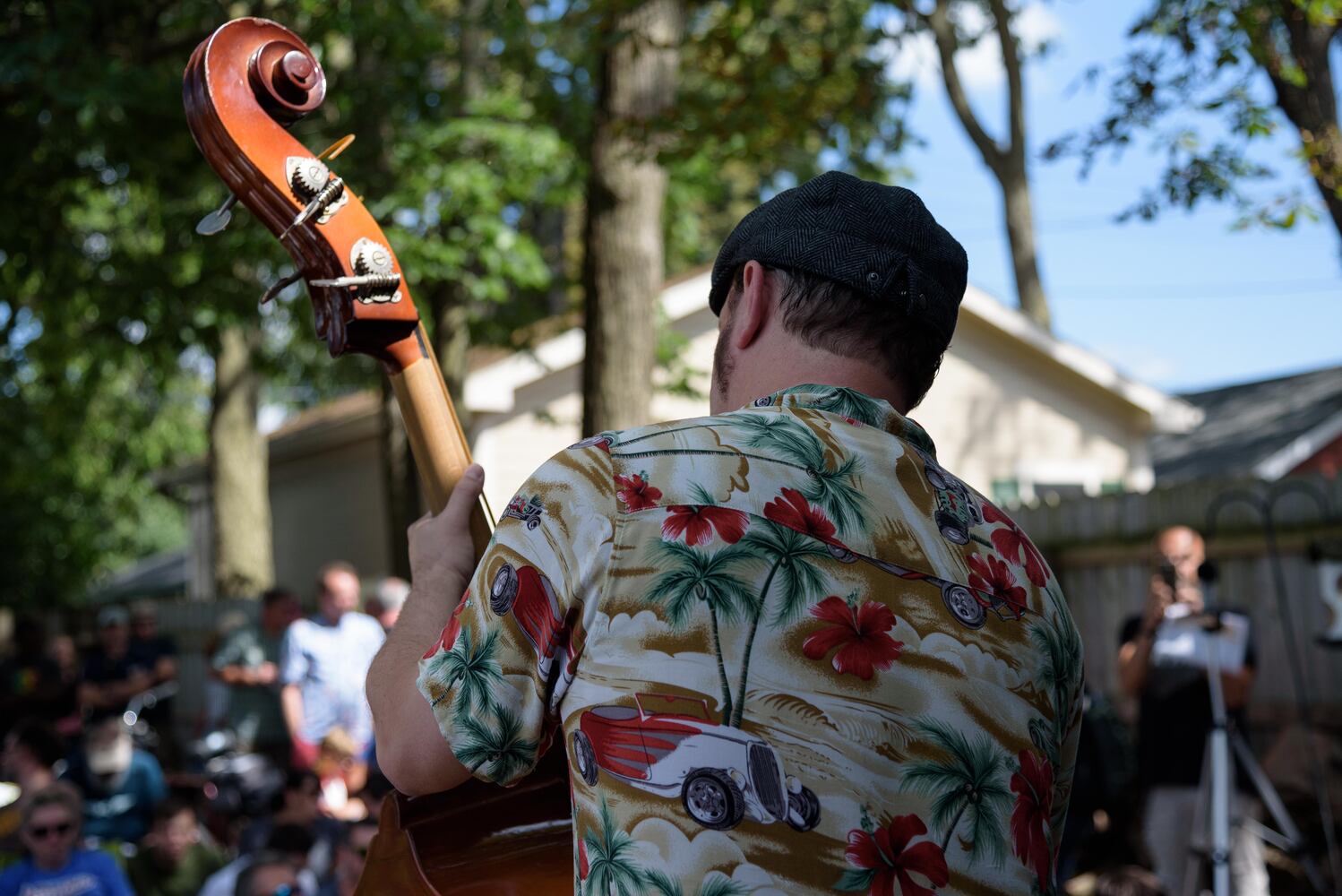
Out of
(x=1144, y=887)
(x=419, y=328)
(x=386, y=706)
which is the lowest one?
(x=1144, y=887)

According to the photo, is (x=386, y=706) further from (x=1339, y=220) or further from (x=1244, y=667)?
(x=1244, y=667)

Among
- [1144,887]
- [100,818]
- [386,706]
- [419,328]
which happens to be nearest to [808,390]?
[386,706]

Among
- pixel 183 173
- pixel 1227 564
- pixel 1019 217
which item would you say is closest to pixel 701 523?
pixel 1227 564

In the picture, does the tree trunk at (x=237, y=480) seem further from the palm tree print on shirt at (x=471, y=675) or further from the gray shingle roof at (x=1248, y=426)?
the palm tree print on shirt at (x=471, y=675)

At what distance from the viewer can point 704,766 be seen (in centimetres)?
133

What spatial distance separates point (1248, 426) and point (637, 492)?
23.8 metres

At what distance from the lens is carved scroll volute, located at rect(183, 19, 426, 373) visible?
78.5 inches

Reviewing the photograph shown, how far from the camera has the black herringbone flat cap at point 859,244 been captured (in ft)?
5.03

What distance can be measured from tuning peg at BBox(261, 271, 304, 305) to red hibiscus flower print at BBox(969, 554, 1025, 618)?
1020 millimetres

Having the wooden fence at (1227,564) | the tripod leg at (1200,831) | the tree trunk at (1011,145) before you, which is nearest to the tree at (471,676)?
the tripod leg at (1200,831)

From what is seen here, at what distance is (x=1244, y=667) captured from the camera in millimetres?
5895

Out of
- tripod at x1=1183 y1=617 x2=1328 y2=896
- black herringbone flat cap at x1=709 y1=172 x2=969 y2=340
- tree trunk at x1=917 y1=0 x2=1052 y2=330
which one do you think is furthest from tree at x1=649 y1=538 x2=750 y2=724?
tree trunk at x1=917 y1=0 x2=1052 y2=330

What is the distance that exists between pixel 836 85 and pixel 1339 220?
3.76 metres

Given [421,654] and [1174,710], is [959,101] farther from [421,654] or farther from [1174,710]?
[421,654]
